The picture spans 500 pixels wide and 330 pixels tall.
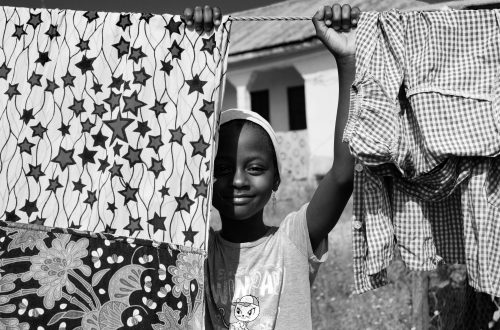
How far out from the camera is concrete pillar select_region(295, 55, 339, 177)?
10664 millimetres

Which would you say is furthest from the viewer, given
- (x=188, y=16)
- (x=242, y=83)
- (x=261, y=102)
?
(x=261, y=102)

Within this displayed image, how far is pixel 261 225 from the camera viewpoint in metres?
2.10

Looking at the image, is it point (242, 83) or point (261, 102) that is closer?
point (242, 83)

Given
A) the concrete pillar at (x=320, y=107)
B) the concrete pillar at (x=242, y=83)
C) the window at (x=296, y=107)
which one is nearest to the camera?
the concrete pillar at (x=320, y=107)

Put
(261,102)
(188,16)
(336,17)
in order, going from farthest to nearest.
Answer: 1. (261,102)
2. (188,16)
3. (336,17)

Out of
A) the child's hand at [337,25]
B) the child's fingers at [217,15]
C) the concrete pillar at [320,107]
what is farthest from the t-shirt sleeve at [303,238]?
the concrete pillar at [320,107]

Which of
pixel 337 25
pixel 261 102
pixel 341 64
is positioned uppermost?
pixel 261 102

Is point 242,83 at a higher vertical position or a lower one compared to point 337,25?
higher

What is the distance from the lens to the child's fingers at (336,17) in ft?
6.02

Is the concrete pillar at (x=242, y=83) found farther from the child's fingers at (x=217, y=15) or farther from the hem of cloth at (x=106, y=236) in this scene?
the hem of cloth at (x=106, y=236)

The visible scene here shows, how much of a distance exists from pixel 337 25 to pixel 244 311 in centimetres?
90

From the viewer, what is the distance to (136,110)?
195 cm

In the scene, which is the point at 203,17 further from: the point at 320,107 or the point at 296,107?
the point at 296,107

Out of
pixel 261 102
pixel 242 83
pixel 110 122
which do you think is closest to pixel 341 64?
pixel 110 122
